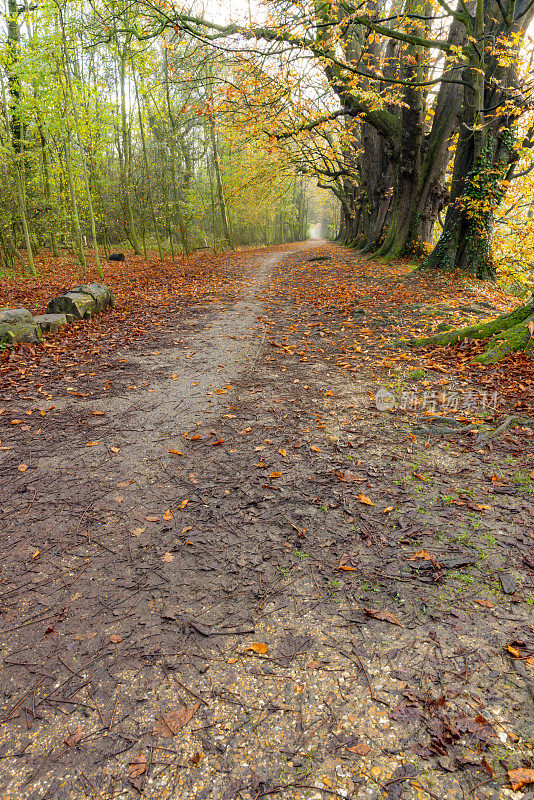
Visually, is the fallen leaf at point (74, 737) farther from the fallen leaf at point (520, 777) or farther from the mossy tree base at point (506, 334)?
the mossy tree base at point (506, 334)

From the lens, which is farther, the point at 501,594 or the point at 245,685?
the point at 501,594

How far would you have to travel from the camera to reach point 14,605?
2.41 meters

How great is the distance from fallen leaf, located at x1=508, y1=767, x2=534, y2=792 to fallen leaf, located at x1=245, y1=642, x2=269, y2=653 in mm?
1085

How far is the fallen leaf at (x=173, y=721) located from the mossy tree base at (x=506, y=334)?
5.24m

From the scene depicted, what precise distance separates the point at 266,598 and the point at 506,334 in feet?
16.4

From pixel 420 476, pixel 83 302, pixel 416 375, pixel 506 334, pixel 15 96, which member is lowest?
pixel 420 476

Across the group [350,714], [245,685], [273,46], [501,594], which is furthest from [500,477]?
[273,46]

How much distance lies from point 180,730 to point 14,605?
1.30m

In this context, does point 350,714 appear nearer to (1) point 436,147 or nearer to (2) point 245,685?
(2) point 245,685

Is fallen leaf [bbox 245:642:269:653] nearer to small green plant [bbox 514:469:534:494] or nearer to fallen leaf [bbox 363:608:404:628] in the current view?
fallen leaf [bbox 363:608:404:628]

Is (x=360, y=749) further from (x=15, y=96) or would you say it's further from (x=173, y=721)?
(x=15, y=96)

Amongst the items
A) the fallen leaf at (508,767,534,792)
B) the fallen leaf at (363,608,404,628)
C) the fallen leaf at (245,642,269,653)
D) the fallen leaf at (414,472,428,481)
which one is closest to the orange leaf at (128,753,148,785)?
the fallen leaf at (245,642,269,653)

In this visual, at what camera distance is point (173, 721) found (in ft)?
5.88

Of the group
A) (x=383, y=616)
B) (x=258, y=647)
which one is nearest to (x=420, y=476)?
(x=383, y=616)
